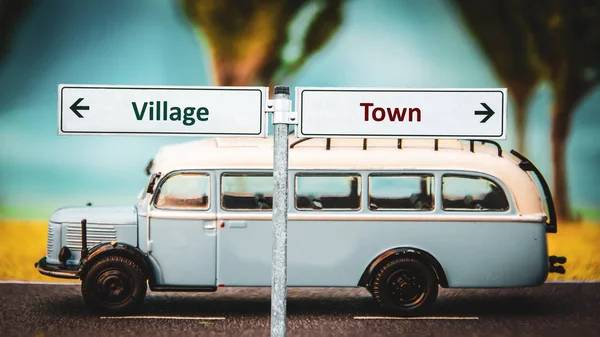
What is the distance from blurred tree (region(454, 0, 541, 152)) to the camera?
13.6 m

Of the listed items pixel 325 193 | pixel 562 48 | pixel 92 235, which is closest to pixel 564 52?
pixel 562 48

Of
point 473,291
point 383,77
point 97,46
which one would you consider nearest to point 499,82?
point 383,77

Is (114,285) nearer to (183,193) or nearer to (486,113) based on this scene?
(183,193)

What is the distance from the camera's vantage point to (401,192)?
→ 8.08m

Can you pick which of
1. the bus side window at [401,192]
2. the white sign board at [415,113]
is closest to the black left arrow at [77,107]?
the white sign board at [415,113]

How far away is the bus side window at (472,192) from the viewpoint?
26.0 ft

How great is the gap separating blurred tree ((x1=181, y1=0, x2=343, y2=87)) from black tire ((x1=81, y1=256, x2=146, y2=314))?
5.81 meters

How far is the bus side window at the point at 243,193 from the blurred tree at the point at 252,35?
5207 mm

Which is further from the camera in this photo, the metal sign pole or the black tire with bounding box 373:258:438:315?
the black tire with bounding box 373:258:438:315

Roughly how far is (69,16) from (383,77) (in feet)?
19.0

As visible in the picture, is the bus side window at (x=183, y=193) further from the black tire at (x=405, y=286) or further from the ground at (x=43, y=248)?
the ground at (x=43, y=248)

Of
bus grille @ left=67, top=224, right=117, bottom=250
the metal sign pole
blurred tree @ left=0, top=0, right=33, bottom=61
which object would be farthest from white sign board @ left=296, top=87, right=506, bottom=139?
blurred tree @ left=0, top=0, right=33, bottom=61

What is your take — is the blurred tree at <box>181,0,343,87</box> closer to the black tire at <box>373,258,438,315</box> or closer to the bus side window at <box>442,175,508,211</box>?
the bus side window at <box>442,175,508,211</box>

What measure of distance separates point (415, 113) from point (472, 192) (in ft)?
11.6
